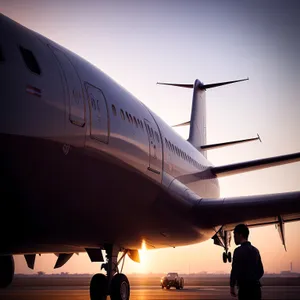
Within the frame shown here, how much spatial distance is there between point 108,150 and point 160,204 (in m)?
2.93

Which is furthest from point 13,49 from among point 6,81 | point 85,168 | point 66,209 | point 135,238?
point 135,238

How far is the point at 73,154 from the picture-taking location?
21.3ft

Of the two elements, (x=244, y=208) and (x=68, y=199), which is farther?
(x=244, y=208)

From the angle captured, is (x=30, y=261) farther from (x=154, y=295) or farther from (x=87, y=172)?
(x=154, y=295)

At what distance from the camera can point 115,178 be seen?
25.7 ft

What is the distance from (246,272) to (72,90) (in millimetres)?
3546

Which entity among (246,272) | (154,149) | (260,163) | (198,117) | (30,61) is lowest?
(246,272)

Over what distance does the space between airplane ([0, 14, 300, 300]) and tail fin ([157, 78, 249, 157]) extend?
29.7 feet

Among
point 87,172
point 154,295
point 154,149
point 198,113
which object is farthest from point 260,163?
point 198,113

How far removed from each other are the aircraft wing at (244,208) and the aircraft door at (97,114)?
514cm

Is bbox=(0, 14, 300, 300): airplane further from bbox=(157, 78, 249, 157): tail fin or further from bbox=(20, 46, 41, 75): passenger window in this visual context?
bbox=(157, 78, 249, 157): tail fin

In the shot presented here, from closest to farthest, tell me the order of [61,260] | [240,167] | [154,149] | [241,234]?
[241,234], [154,149], [61,260], [240,167]

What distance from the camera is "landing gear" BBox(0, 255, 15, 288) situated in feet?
36.9

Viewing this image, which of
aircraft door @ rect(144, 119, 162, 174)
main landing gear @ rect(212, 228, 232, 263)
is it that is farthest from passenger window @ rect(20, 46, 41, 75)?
main landing gear @ rect(212, 228, 232, 263)
